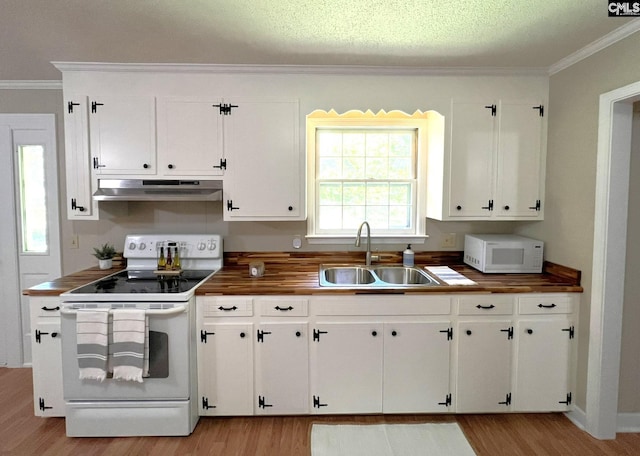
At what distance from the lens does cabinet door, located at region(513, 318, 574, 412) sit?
2547 millimetres

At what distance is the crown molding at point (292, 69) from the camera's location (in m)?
2.72

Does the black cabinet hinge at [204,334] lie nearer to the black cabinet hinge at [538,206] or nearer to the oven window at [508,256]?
the oven window at [508,256]

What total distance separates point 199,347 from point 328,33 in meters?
2.09

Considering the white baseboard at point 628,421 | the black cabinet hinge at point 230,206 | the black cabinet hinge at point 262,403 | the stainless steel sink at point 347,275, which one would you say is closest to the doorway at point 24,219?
the black cabinet hinge at point 230,206

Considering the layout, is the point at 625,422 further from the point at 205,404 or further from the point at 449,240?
the point at 205,404

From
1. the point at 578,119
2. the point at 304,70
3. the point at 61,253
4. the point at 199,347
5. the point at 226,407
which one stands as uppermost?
the point at 304,70

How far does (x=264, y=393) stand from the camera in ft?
8.29

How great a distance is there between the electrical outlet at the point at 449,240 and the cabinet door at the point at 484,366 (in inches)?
34.1

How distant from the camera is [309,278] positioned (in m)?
2.78

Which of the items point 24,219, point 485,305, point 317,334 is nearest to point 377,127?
point 485,305

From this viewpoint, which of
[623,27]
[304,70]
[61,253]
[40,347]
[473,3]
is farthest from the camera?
[61,253]

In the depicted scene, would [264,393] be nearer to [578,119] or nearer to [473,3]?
[473,3]

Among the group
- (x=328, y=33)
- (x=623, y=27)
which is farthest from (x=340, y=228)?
(x=623, y=27)

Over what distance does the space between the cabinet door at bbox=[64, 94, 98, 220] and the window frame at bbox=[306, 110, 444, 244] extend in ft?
5.38
